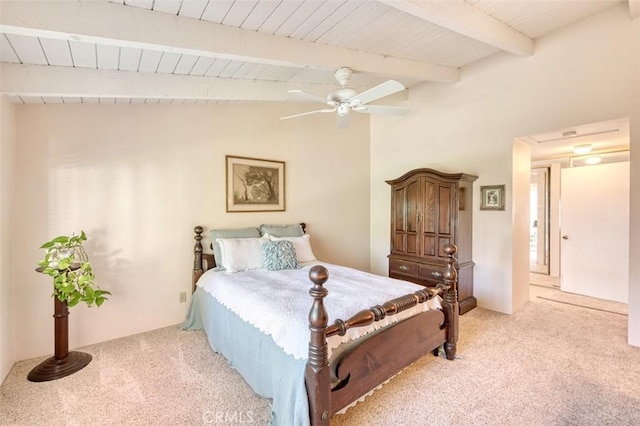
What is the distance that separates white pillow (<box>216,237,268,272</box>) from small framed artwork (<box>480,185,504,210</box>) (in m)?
2.99

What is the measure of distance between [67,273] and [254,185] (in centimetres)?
215

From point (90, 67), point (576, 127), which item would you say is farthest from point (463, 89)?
point (90, 67)

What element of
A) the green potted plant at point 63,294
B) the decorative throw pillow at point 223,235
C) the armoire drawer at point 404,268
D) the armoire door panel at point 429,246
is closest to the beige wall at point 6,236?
the green potted plant at point 63,294

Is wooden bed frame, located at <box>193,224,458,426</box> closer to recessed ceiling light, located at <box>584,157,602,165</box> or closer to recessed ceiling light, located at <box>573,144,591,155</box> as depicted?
recessed ceiling light, located at <box>573,144,591,155</box>

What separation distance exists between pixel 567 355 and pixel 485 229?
5.51 feet

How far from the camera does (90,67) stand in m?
2.43

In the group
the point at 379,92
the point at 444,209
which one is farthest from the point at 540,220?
the point at 379,92

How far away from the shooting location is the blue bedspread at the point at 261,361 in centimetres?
167

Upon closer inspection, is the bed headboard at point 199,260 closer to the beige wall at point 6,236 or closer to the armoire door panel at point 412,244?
the beige wall at point 6,236

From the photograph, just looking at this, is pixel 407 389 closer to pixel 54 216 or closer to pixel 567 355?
pixel 567 355

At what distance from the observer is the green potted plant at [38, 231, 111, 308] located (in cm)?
247

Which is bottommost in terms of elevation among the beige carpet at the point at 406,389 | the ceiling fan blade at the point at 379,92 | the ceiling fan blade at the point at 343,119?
the beige carpet at the point at 406,389

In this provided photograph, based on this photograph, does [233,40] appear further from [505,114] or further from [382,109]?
[505,114]

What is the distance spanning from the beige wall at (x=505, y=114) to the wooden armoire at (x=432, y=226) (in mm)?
227
